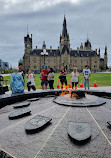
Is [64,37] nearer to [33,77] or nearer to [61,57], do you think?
[61,57]

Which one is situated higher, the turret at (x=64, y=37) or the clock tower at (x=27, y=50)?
the turret at (x=64, y=37)

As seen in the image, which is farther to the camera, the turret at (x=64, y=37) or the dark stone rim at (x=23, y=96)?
the turret at (x=64, y=37)

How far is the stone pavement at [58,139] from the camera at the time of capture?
1870 mm

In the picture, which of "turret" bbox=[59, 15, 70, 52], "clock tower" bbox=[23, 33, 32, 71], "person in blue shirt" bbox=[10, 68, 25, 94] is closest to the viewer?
"person in blue shirt" bbox=[10, 68, 25, 94]

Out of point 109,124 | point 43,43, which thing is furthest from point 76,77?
point 43,43

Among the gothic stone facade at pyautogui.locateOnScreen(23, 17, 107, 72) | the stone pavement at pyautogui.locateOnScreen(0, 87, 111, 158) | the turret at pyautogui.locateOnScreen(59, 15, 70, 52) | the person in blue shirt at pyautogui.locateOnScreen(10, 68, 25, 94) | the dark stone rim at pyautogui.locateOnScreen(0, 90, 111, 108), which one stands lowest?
the stone pavement at pyautogui.locateOnScreen(0, 87, 111, 158)

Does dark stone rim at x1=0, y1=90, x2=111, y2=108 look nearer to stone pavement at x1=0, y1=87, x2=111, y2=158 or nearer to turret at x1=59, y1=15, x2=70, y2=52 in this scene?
stone pavement at x1=0, y1=87, x2=111, y2=158

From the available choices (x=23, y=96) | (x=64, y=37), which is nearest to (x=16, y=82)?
(x=23, y=96)

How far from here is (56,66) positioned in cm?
7506

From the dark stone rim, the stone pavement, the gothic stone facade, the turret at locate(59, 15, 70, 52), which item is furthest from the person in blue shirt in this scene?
the turret at locate(59, 15, 70, 52)

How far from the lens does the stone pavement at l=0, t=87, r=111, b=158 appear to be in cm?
187

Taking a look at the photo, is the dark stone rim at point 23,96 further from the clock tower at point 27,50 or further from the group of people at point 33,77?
the clock tower at point 27,50

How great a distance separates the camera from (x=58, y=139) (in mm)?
2133

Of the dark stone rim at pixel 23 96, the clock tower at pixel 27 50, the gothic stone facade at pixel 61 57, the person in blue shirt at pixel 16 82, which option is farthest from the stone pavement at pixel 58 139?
the clock tower at pixel 27 50
